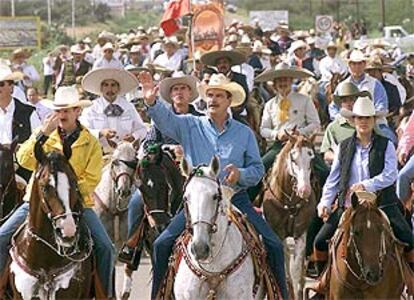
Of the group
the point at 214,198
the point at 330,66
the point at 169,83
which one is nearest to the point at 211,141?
the point at 214,198

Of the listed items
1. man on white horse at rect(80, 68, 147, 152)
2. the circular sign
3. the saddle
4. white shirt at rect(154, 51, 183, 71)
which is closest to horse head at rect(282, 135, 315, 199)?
man on white horse at rect(80, 68, 147, 152)

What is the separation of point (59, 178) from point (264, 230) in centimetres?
177

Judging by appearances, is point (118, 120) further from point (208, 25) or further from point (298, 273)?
point (208, 25)

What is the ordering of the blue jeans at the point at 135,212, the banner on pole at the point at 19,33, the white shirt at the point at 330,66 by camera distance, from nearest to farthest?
1. the blue jeans at the point at 135,212
2. the white shirt at the point at 330,66
3. the banner on pole at the point at 19,33

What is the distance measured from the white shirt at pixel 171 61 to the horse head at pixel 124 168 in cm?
1150

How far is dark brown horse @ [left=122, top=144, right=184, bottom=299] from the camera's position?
1127 centimetres

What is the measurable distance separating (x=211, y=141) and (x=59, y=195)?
1281 mm

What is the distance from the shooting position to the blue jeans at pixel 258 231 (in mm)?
8734

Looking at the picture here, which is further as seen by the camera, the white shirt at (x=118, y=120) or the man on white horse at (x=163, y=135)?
the white shirt at (x=118, y=120)

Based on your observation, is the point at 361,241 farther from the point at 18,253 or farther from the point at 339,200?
the point at 18,253

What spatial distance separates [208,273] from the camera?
26.6ft

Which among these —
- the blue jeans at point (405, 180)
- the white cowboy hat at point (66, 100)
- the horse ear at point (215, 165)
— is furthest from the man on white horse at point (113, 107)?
the horse ear at point (215, 165)

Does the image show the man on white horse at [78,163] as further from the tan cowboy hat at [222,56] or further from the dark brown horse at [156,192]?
the tan cowboy hat at [222,56]

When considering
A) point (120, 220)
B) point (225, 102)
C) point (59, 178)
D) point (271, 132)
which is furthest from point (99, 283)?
point (271, 132)
